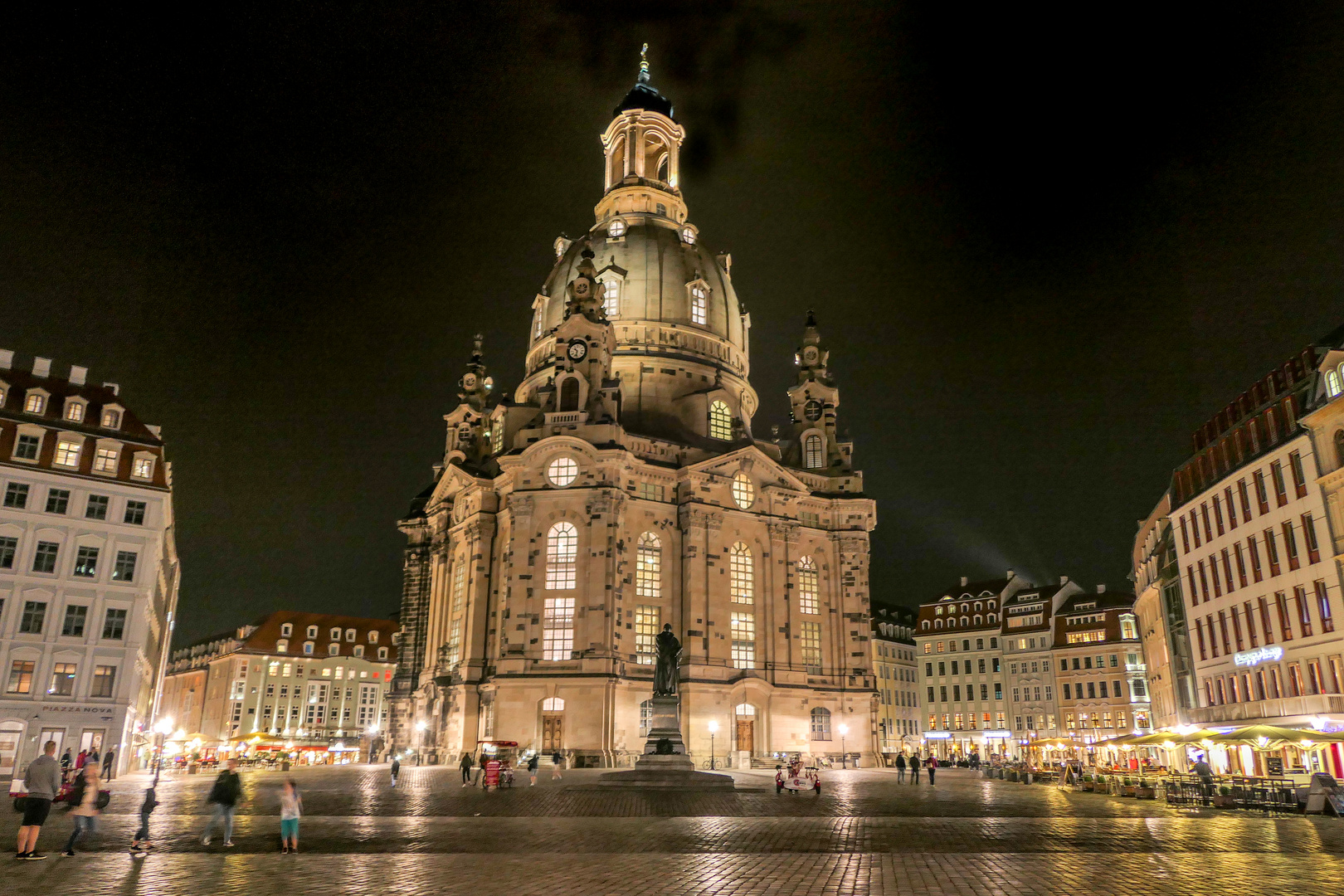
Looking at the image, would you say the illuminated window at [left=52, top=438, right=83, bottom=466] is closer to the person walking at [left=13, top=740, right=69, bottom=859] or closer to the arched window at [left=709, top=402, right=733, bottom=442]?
the person walking at [left=13, top=740, right=69, bottom=859]

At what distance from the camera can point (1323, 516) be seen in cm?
3728

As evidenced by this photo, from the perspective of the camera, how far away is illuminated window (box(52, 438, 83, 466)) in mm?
49688

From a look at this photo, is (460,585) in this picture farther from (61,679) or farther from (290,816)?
(290,816)

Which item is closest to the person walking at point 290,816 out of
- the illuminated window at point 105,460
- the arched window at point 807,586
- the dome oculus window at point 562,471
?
the illuminated window at point 105,460

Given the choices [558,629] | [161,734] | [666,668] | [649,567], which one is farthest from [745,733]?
[161,734]

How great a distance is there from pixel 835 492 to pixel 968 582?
169 feet

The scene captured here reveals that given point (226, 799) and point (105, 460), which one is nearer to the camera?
point (226, 799)

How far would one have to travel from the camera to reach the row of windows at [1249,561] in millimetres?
38594

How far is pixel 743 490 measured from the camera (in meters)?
75.1

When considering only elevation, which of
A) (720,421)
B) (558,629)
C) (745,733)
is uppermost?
(720,421)

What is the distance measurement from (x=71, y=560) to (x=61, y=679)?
19.1 ft

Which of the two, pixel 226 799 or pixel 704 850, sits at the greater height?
pixel 226 799

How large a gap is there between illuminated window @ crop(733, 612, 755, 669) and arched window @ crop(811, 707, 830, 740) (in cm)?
701

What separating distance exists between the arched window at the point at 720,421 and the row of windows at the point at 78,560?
42705 mm
